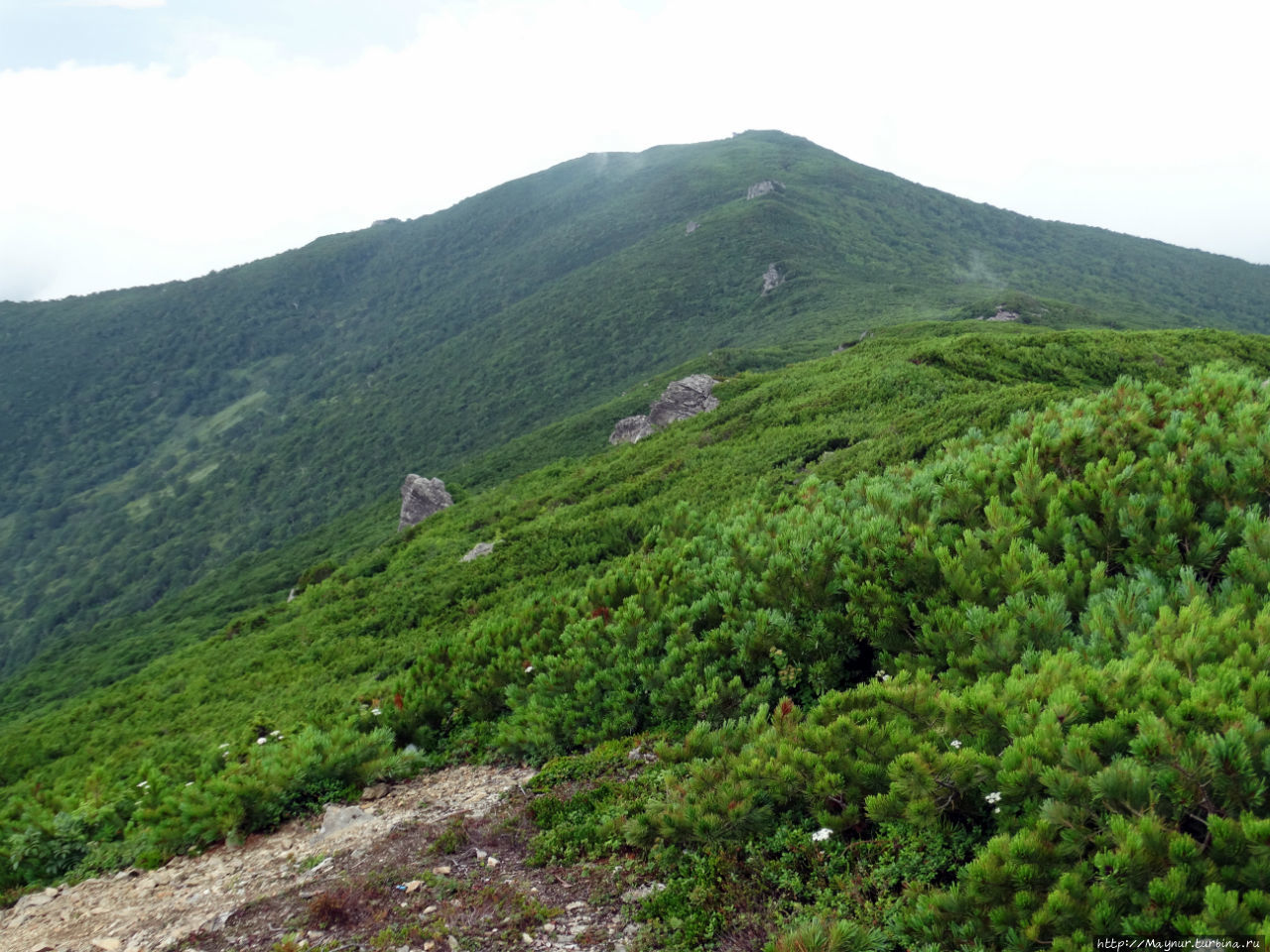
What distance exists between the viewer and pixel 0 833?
291 inches

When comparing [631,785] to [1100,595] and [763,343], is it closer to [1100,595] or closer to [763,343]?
[1100,595]

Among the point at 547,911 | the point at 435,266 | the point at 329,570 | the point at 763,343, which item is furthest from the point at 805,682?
the point at 435,266

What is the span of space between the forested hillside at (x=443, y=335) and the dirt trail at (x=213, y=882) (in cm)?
3977

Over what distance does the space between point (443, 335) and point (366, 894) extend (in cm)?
12655

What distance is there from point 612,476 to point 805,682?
2054 cm

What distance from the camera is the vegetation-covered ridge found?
335cm

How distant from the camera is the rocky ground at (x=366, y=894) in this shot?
15.1 ft

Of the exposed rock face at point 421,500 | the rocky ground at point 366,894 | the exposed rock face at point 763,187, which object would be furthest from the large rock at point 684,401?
the exposed rock face at point 763,187

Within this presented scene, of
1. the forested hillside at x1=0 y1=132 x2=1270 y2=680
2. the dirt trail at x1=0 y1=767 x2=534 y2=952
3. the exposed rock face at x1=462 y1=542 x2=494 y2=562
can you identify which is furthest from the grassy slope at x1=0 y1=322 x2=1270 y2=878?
the forested hillside at x1=0 y1=132 x2=1270 y2=680

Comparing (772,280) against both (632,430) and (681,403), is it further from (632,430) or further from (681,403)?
(681,403)

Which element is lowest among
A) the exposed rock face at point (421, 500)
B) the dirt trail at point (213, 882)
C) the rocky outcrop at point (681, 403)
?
the exposed rock face at point (421, 500)

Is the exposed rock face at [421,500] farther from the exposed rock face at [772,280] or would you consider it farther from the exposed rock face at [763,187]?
the exposed rock face at [763,187]

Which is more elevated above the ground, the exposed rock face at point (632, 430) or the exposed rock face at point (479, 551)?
the exposed rock face at point (632, 430)

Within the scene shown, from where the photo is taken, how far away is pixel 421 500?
44.4 meters
